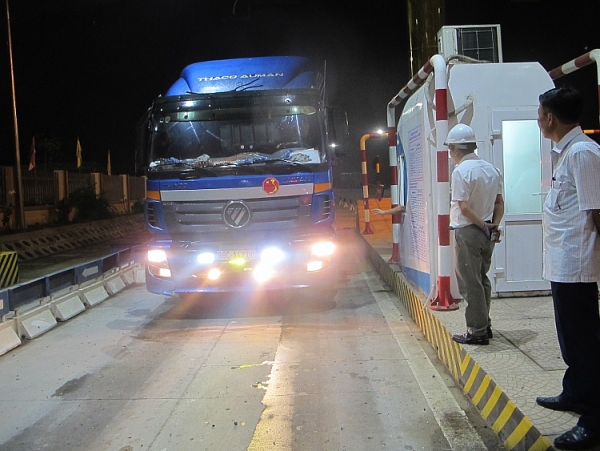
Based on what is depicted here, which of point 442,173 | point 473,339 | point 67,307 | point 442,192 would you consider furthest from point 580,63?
point 67,307

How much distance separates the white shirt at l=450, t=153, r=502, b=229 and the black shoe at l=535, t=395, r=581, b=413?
5.35ft

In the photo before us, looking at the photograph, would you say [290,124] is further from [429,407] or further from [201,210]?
[429,407]

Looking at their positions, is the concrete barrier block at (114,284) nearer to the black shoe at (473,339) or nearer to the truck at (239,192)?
the truck at (239,192)

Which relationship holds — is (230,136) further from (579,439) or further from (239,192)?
(579,439)

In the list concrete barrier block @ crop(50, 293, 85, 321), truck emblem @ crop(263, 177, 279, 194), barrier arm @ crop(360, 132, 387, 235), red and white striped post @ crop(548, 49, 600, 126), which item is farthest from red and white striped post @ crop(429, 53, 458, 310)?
barrier arm @ crop(360, 132, 387, 235)

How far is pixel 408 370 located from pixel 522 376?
1445mm

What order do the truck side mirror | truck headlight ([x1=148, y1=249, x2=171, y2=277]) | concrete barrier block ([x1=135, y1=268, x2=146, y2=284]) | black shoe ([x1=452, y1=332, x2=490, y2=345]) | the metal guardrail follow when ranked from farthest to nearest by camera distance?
concrete barrier block ([x1=135, y1=268, x2=146, y2=284]) < the truck side mirror < truck headlight ([x1=148, y1=249, x2=171, y2=277]) < the metal guardrail < black shoe ([x1=452, y1=332, x2=490, y2=345])

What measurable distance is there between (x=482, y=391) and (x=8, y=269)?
34.5 ft

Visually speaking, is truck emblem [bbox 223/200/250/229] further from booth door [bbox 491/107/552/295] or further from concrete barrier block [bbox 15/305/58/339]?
booth door [bbox 491/107/552/295]

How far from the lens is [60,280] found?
27.9 feet

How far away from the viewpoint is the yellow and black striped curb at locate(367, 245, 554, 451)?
3.28 metres

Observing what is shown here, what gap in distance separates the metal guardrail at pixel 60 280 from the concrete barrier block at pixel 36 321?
0.21 meters

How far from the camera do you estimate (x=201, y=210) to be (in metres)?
7.29

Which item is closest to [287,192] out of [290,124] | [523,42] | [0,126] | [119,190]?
[290,124]
